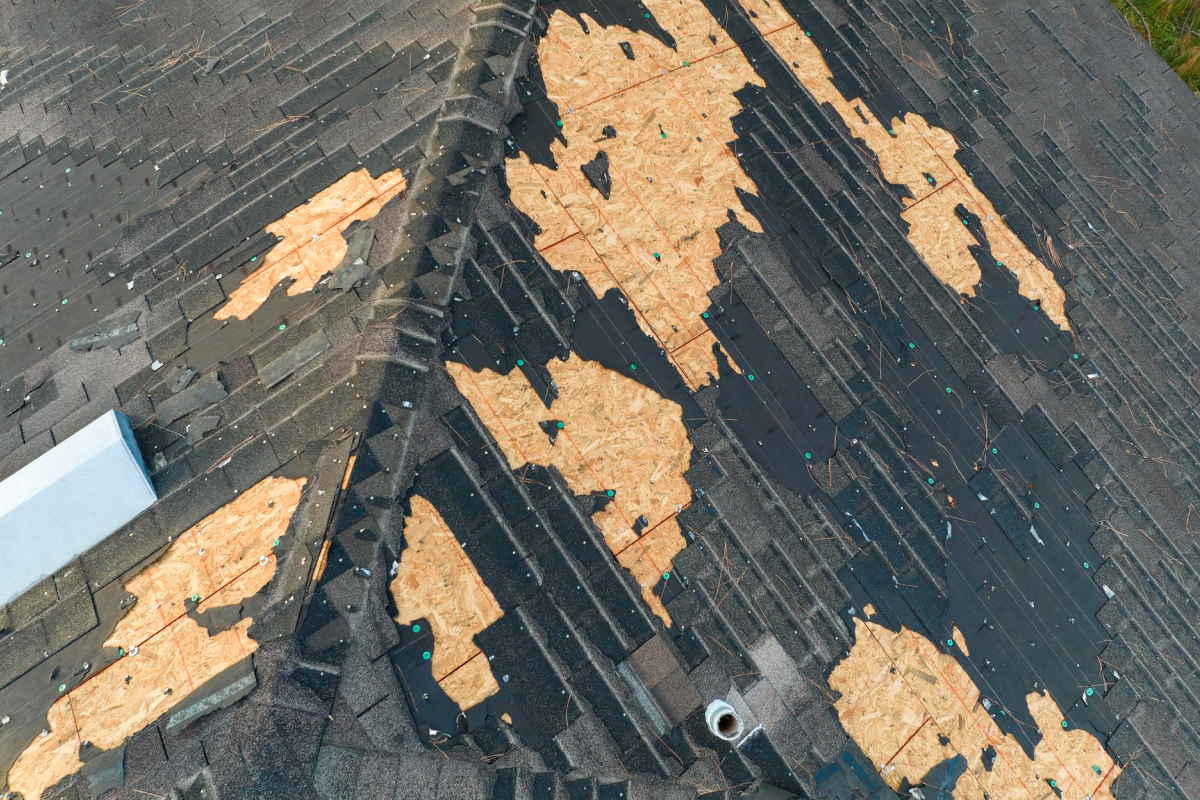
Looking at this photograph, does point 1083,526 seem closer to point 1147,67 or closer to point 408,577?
point 408,577

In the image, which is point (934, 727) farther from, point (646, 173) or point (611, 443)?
point (646, 173)

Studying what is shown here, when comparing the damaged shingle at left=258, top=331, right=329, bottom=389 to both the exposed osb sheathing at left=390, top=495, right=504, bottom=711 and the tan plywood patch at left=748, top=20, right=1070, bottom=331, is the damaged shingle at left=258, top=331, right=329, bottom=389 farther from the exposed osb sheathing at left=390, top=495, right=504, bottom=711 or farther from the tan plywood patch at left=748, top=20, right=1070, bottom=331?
the tan plywood patch at left=748, top=20, right=1070, bottom=331

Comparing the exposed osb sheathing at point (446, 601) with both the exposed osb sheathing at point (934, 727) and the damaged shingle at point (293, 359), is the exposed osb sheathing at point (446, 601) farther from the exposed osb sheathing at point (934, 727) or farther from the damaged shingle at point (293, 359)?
the exposed osb sheathing at point (934, 727)

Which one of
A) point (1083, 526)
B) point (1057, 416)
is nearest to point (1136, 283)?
point (1057, 416)

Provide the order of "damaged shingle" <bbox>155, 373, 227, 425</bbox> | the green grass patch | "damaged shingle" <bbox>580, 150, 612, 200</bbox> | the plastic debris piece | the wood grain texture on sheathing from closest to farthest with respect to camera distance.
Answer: "damaged shingle" <bbox>155, 373, 227, 425</bbox>, the plastic debris piece, "damaged shingle" <bbox>580, 150, 612, 200</bbox>, the wood grain texture on sheathing, the green grass patch

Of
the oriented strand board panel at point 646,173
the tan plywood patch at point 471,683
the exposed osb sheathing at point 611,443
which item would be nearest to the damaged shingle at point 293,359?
the exposed osb sheathing at point 611,443

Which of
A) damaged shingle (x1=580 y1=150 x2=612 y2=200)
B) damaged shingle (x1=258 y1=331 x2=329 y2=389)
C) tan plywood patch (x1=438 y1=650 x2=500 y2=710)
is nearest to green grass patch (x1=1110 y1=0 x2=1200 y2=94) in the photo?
damaged shingle (x1=580 y1=150 x2=612 y2=200)
